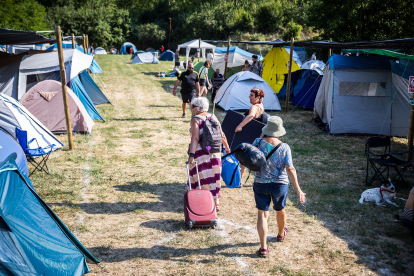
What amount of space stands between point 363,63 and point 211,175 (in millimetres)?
6626

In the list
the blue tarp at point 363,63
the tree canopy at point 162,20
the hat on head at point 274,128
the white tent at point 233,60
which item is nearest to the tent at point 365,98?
the blue tarp at point 363,63

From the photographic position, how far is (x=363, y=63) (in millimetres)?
9758

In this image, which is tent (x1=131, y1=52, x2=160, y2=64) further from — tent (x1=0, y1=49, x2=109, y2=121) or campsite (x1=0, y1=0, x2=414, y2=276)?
tent (x1=0, y1=49, x2=109, y2=121)

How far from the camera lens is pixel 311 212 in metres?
5.55

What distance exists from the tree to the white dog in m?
25.9

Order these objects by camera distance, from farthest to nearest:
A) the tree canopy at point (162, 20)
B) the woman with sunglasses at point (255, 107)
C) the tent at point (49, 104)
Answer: the tree canopy at point (162, 20)
the tent at point (49, 104)
the woman with sunglasses at point (255, 107)

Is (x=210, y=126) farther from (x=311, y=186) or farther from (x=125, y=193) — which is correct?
(x=311, y=186)

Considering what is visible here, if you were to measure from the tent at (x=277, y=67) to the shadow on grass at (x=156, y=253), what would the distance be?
11.7 m

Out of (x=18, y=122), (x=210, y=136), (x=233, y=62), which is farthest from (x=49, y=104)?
(x=233, y=62)

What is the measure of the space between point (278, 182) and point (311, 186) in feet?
9.07

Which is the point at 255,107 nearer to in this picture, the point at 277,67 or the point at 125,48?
the point at 277,67

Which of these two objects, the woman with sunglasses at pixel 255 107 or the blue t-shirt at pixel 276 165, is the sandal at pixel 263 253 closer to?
the blue t-shirt at pixel 276 165

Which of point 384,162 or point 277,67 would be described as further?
point 277,67

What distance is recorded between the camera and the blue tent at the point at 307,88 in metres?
13.0
